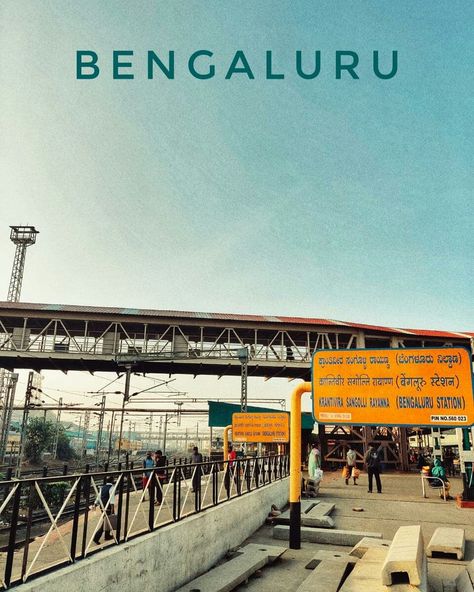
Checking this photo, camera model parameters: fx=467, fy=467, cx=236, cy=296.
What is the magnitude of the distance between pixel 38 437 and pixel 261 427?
174 ft

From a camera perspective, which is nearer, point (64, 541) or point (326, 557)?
point (64, 541)

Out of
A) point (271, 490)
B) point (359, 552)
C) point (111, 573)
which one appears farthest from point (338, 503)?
point (111, 573)

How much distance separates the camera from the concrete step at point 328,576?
6.70m

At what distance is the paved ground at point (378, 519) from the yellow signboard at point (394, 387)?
2.59 m

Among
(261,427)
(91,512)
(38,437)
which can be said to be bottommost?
(38,437)

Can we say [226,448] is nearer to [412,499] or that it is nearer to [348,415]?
[412,499]

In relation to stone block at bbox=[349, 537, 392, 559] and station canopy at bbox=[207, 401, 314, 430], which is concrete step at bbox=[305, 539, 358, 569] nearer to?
stone block at bbox=[349, 537, 392, 559]

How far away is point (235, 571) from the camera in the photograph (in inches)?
301

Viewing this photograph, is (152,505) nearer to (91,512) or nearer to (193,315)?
(91,512)

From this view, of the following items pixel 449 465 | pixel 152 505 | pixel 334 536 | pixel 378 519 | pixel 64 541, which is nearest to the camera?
pixel 64 541

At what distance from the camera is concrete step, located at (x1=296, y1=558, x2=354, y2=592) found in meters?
6.70

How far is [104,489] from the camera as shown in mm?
7805

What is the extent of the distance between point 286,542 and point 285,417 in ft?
19.3

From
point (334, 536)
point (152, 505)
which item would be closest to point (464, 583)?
point (334, 536)
